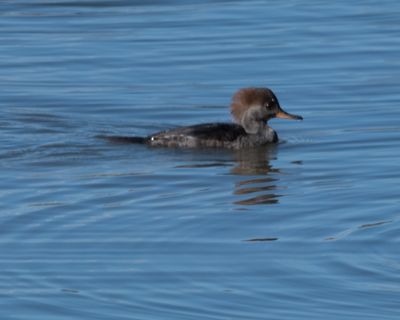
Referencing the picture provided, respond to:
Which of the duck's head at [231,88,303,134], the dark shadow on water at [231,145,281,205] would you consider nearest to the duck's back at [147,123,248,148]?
the dark shadow on water at [231,145,281,205]

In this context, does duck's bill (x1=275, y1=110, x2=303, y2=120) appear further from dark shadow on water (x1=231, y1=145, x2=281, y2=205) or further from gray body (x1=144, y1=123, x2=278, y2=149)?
dark shadow on water (x1=231, y1=145, x2=281, y2=205)

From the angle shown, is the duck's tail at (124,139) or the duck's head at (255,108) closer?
the duck's tail at (124,139)

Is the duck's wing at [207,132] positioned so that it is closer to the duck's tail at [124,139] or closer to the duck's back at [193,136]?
the duck's back at [193,136]

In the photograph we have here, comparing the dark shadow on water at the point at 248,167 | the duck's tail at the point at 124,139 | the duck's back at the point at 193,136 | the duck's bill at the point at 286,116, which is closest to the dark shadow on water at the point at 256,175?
the dark shadow on water at the point at 248,167

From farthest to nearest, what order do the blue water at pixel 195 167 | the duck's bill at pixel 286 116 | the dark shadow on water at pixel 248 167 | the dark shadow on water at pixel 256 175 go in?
the duck's bill at pixel 286 116, the dark shadow on water at pixel 248 167, the dark shadow on water at pixel 256 175, the blue water at pixel 195 167

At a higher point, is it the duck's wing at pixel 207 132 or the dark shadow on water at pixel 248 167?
Answer: the duck's wing at pixel 207 132

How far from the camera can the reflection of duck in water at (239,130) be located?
16203mm

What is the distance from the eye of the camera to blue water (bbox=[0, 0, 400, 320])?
35.0ft

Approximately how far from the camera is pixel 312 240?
1205cm

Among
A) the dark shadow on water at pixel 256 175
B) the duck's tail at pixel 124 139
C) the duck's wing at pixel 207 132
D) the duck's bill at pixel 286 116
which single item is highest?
the duck's bill at pixel 286 116

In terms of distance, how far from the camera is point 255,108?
17.2m

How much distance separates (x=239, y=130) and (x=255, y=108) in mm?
412

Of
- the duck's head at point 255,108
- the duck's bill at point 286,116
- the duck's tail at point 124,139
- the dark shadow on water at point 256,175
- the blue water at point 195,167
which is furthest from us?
the duck's head at point 255,108

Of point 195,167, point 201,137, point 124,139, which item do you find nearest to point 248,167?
point 195,167
